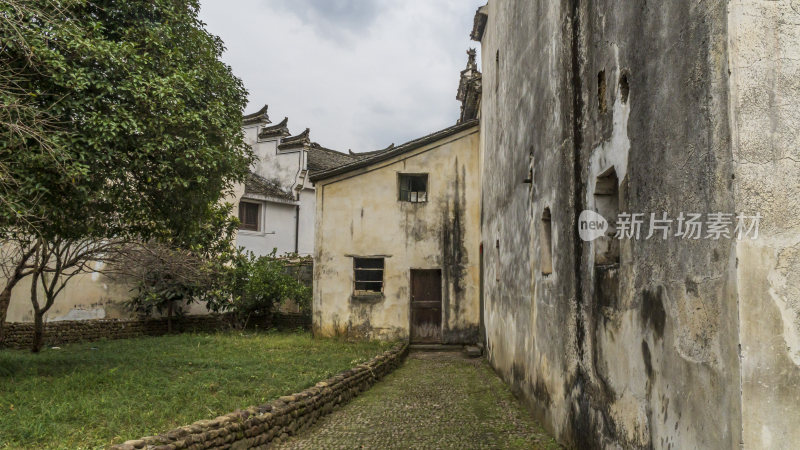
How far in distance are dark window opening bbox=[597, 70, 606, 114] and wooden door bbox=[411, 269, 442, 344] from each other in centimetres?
1008

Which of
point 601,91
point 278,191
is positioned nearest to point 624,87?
point 601,91

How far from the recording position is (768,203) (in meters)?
2.81

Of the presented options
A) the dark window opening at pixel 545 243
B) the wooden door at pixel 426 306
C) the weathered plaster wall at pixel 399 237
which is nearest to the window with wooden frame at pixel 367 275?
the weathered plaster wall at pixel 399 237

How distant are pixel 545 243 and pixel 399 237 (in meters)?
8.04

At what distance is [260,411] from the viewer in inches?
256

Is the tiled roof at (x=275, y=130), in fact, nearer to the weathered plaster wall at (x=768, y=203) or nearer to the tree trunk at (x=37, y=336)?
the tree trunk at (x=37, y=336)

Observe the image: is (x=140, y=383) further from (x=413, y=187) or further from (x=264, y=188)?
(x=264, y=188)

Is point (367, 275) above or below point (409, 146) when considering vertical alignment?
below

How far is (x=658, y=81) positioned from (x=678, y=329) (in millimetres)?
1554

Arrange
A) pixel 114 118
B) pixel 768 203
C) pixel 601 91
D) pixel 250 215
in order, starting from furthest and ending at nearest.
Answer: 1. pixel 250 215
2. pixel 114 118
3. pixel 601 91
4. pixel 768 203

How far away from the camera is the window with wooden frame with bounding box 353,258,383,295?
14.8m

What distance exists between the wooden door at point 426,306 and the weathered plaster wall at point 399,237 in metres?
0.24

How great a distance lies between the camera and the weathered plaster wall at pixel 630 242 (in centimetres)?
297

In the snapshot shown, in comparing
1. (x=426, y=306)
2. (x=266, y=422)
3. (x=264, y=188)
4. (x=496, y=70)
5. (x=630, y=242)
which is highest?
(x=496, y=70)
